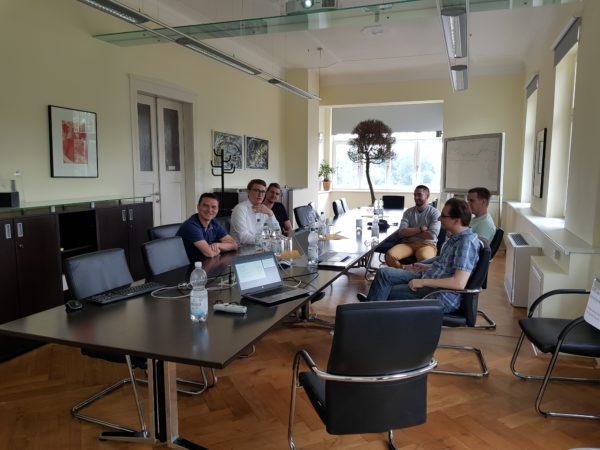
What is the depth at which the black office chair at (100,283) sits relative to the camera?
2.35 metres

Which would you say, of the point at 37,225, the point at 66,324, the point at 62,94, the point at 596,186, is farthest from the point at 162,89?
the point at 596,186

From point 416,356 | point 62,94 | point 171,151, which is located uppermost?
point 62,94

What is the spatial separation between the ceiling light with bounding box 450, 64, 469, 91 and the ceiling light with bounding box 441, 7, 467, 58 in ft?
1.75

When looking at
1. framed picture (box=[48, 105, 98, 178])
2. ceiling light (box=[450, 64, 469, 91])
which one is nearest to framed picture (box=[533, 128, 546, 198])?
ceiling light (box=[450, 64, 469, 91])

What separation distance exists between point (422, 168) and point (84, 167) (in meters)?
8.56

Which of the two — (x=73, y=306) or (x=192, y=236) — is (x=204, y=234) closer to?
(x=192, y=236)

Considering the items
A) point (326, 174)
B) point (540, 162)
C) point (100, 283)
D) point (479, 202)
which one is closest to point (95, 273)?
point (100, 283)

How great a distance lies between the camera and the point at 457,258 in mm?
2945

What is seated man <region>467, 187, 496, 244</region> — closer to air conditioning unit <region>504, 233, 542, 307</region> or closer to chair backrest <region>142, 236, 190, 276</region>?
air conditioning unit <region>504, 233, 542, 307</region>

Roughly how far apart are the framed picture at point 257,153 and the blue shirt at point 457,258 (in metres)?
5.35

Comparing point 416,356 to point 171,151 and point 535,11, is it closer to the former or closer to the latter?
point 171,151

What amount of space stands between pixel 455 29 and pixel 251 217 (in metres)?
2.77

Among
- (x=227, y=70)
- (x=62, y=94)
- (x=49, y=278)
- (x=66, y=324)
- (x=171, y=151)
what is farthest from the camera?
(x=227, y=70)

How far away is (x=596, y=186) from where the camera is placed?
3377 mm
